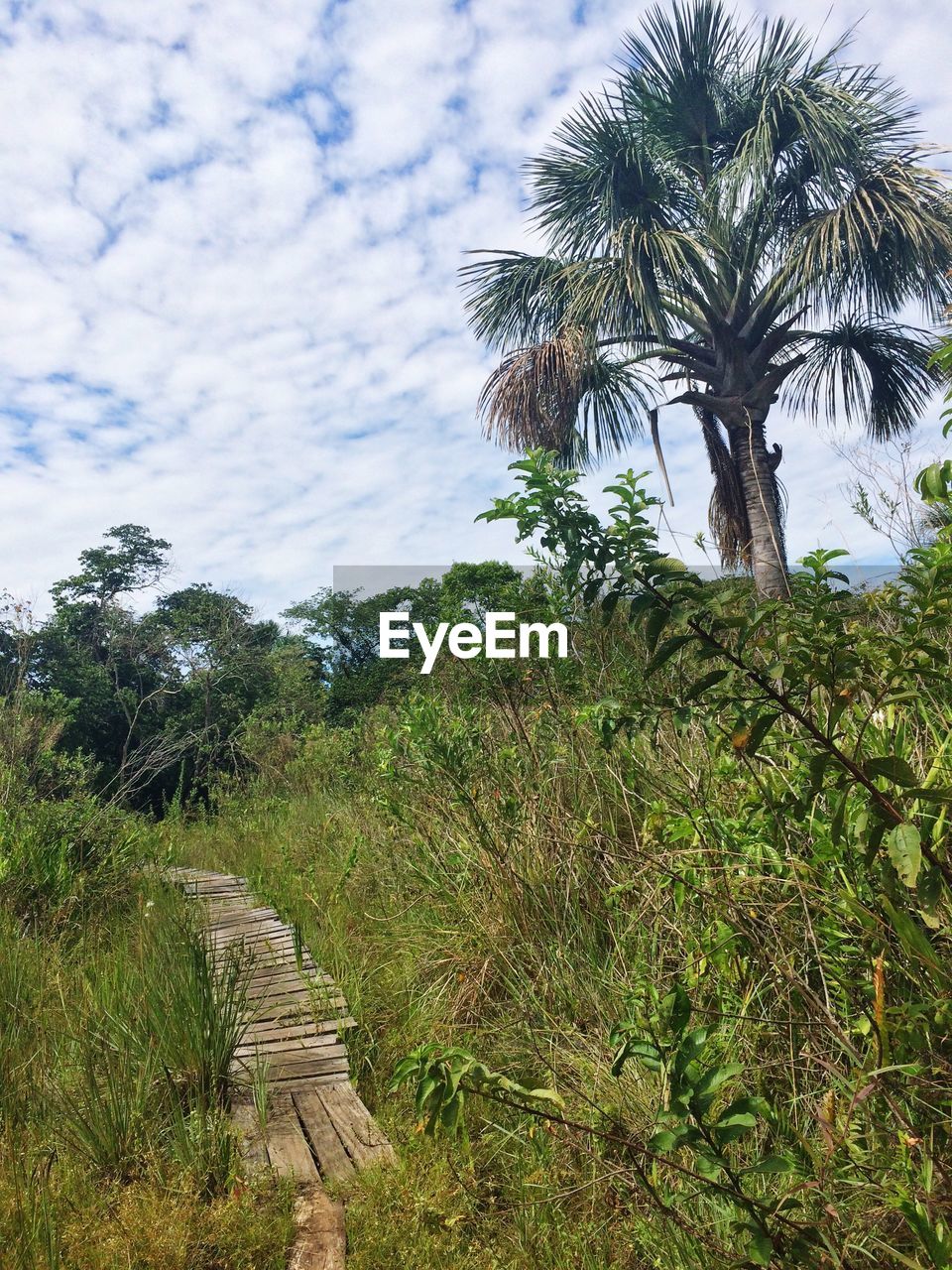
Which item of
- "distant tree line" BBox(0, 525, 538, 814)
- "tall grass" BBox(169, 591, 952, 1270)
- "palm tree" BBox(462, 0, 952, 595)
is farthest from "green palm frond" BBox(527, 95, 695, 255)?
"tall grass" BBox(169, 591, 952, 1270)

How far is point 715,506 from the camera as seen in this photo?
44.9ft

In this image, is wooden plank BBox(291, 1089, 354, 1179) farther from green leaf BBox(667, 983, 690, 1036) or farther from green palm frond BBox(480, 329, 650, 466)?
green palm frond BBox(480, 329, 650, 466)

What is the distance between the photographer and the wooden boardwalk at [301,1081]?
2293 millimetres

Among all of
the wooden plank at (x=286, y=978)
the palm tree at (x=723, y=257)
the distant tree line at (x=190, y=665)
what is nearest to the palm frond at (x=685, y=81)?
the palm tree at (x=723, y=257)

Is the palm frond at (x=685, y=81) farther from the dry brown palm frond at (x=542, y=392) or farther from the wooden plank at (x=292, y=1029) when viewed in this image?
the wooden plank at (x=292, y=1029)

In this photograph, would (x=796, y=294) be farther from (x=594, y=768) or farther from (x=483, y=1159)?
(x=483, y=1159)

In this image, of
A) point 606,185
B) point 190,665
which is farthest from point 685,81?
point 190,665

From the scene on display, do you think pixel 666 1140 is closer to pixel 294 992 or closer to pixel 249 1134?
pixel 249 1134

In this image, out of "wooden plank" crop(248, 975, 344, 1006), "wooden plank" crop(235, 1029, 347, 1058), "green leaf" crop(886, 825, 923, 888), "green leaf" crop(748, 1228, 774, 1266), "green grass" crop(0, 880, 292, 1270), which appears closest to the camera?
"green leaf" crop(886, 825, 923, 888)

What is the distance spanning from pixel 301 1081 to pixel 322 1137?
0.40m

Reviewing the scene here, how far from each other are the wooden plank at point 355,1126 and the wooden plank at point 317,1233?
16 centimetres

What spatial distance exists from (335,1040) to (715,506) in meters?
12.1

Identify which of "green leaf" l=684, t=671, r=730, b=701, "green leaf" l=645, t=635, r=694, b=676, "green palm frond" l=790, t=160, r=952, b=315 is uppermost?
"green palm frond" l=790, t=160, r=952, b=315

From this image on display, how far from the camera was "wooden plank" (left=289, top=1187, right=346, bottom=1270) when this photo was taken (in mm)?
1905
